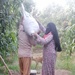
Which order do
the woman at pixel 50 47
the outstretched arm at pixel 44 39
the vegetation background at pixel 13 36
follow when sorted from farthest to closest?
the vegetation background at pixel 13 36 < the woman at pixel 50 47 < the outstretched arm at pixel 44 39

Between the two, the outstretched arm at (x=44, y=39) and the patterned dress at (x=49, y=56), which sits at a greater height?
the outstretched arm at (x=44, y=39)

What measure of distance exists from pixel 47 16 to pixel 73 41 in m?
6.33

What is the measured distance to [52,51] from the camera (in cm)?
481

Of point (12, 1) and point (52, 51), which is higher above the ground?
point (12, 1)

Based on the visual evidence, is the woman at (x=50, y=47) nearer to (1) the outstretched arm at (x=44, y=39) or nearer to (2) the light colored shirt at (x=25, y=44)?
(1) the outstretched arm at (x=44, y=39)

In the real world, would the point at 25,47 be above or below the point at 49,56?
above

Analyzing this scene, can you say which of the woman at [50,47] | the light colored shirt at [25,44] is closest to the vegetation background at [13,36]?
the light colored shirt at [25,44]

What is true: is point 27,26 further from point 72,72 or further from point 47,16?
point 47,16

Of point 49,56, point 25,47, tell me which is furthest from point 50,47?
point 25,47

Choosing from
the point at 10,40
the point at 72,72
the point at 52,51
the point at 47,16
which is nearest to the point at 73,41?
the point at 72,72

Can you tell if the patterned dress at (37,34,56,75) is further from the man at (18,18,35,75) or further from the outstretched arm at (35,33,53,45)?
the man at (18,18,35,75)

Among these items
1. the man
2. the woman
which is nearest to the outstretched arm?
the woman

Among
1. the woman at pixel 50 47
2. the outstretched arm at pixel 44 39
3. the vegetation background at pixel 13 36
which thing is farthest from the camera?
the vegetation background at pixel 13 36

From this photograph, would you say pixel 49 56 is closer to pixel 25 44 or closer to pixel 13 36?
pixel 25 44
